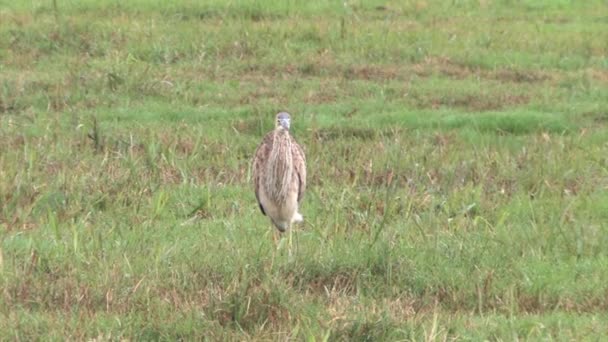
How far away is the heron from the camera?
705 centimetres

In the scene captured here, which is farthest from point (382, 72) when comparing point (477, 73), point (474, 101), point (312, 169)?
point (312, 169)

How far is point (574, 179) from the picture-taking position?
8.68m

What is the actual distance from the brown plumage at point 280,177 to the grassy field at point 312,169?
0.16 meters

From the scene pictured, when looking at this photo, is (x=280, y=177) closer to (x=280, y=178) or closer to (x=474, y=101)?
(x=280, y=178)

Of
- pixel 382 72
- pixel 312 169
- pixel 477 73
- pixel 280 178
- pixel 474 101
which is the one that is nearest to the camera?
pixel 280 178

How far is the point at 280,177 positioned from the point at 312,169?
6.21 feet

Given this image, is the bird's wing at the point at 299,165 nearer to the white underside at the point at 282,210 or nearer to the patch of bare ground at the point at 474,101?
the white underside at the point at 282,210

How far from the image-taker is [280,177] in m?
7.05

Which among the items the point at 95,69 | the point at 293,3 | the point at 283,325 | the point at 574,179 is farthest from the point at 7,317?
the point at 293,3

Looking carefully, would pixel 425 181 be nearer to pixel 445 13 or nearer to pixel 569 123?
pixel 569 123

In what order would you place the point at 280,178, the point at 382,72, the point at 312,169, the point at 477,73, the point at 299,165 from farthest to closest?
1. the point at 477,73
2. the point at 382,72
3. the point at 312,169
4. the point at 299,165
5. the point at 280,178

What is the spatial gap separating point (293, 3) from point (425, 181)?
6.51 meters

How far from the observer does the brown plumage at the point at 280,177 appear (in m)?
7.05

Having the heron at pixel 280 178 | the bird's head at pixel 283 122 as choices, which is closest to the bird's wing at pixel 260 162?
the heron at pixel 280 178
